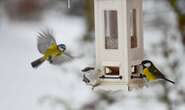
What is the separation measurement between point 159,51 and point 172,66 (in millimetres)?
74

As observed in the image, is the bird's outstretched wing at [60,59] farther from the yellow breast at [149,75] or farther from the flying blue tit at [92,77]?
the yellow breast at [149,75]

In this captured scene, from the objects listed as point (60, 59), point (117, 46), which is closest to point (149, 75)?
point (117, 46)

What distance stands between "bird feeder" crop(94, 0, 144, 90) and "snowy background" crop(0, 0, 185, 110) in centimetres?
38

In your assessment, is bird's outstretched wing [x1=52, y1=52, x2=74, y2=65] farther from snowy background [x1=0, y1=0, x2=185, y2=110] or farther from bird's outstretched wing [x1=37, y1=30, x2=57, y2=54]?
snowy background [x1=0, y1=0, x2=185, y2=110]

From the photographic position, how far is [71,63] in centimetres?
154

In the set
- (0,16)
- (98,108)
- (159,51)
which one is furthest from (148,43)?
(0,16)

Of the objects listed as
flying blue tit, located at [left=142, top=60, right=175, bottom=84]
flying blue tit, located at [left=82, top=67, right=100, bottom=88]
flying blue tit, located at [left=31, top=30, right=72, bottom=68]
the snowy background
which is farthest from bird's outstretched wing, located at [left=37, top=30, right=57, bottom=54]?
the snowy background

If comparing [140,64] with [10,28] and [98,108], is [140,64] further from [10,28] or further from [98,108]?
[10,28]

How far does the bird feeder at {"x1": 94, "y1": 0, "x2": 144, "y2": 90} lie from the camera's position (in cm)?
133

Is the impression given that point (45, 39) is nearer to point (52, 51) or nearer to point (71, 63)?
point (52, 51)

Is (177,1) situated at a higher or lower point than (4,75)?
higher

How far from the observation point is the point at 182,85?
2.10m

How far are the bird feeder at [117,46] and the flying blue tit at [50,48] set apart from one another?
0.09 m

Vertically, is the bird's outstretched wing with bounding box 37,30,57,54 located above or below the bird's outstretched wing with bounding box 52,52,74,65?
above
